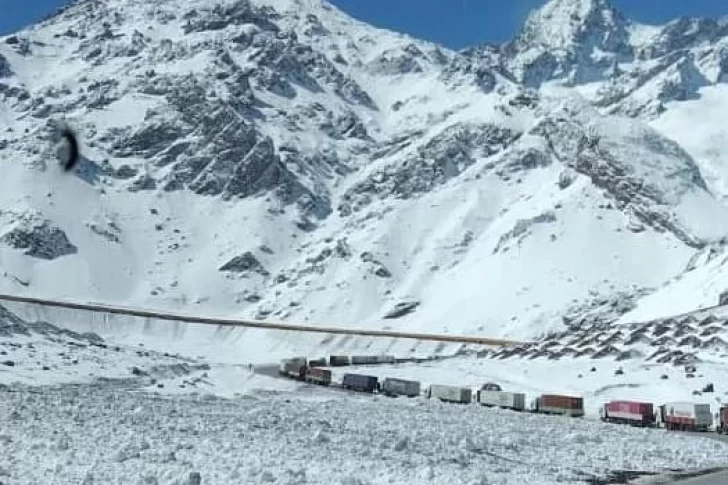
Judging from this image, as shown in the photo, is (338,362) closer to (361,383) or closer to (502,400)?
(361,383)

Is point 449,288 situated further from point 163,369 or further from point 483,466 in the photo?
point 483,466

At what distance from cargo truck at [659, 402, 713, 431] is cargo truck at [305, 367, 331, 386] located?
41698 mm

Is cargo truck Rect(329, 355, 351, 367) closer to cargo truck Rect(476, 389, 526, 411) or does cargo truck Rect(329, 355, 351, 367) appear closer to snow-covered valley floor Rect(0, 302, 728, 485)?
snow-covered valley floor Rect(0, 302, 728, 485)

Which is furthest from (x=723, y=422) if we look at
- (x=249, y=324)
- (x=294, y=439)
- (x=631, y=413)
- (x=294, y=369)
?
(x=249, y=324)

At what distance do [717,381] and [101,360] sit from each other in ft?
172

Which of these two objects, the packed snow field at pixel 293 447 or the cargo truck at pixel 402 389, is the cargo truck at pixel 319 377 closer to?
the cargo truck at pixel 402 389

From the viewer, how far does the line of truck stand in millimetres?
61469

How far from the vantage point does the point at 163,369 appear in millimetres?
94000

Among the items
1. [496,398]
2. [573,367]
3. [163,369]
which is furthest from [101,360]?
[573,367]

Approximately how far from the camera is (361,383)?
90375 mm

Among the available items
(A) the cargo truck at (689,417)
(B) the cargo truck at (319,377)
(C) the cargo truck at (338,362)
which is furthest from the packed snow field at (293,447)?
(C) the cargo truck at (338,362)

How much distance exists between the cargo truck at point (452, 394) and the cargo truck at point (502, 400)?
171 cm

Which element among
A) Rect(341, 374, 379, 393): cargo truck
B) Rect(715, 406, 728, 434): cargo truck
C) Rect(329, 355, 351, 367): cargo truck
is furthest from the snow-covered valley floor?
Rect(329, 355, 351, 367): cargo truck

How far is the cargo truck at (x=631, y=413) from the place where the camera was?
63.4 metres
